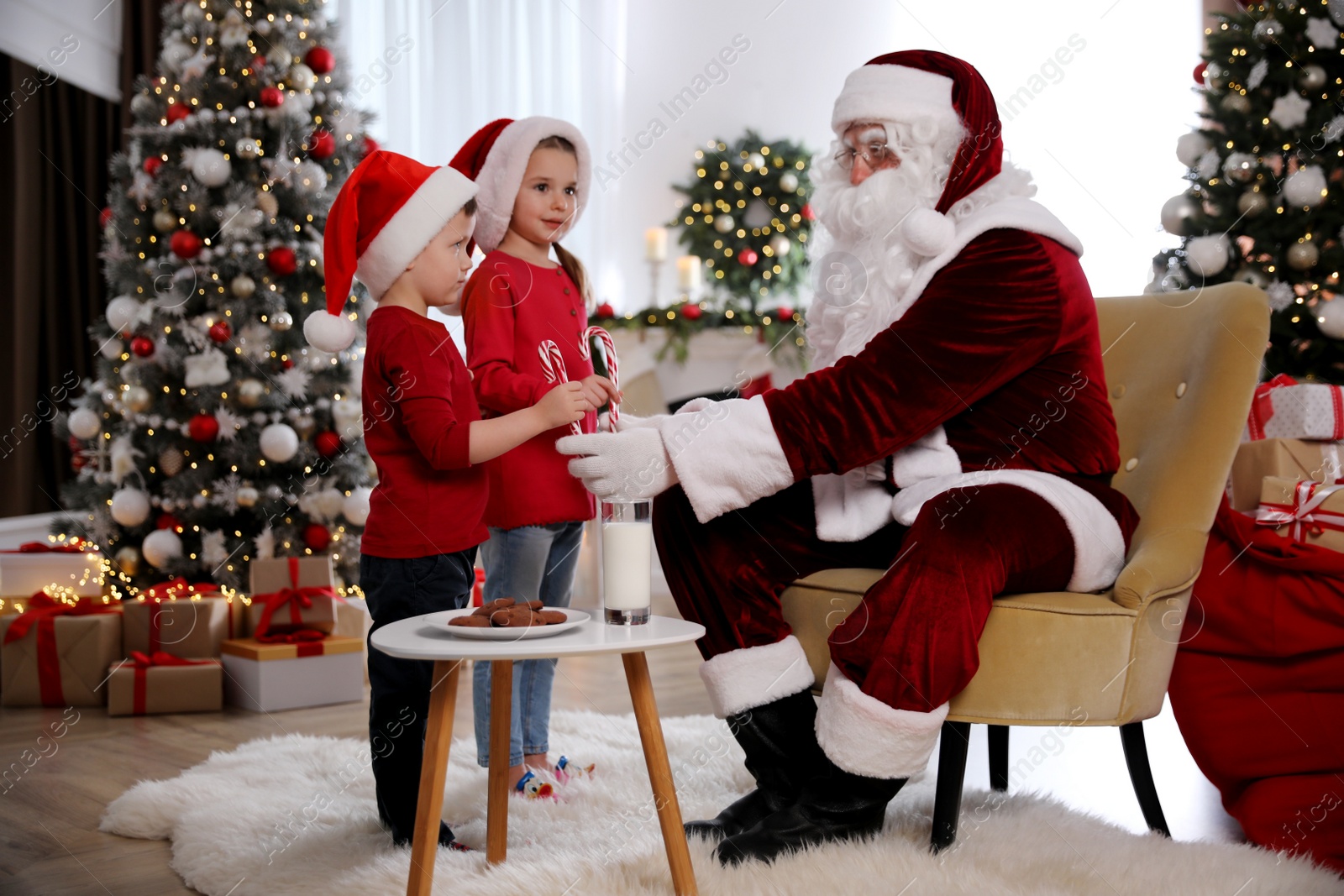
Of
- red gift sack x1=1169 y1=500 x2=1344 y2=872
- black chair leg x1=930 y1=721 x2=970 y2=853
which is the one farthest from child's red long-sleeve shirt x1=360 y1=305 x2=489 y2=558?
red gift sack x1=1169 y1=500 x2=1344 y2=872

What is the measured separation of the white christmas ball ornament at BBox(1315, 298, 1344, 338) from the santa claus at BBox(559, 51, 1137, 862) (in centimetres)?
207

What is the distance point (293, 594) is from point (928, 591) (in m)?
2.10

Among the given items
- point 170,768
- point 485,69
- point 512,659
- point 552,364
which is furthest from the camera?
point 485,69

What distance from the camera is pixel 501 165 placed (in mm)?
2010

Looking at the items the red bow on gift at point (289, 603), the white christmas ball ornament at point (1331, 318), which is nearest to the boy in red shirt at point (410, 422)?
the red bow on gift at point (289, 603)

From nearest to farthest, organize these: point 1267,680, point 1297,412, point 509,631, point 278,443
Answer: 1. point 509,631
2. point 1267,680
3. point 1297,412
4. point 278,443

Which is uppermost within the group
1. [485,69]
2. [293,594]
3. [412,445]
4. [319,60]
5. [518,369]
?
[485,69]

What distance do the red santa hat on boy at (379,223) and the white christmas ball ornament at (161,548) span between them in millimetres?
1924

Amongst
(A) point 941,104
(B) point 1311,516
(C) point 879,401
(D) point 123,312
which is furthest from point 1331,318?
(D) point 123,312

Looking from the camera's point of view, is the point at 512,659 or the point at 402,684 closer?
the point at 512,659

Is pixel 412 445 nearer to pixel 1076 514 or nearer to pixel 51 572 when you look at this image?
pixel 1076 514

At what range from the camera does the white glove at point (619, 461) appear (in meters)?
1.56

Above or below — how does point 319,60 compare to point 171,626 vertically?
above

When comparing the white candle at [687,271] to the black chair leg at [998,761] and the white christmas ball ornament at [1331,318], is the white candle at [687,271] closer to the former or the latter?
the white christmas ball ornament at [1331,318]
